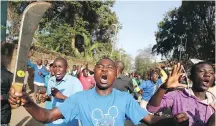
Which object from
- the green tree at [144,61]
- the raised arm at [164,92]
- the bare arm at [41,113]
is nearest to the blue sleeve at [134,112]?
the raised arm at [164,92]

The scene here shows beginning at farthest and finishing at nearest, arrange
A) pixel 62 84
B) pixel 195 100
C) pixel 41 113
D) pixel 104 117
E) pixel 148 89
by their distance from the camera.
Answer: pixel 148 89 < pixel 62 84 < pixel 195 100 < pixel 104 117 < pixel 41 113

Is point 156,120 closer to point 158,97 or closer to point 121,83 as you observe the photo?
point 158,97

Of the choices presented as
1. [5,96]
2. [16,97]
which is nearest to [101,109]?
[16,97]

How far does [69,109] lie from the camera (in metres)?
2.98

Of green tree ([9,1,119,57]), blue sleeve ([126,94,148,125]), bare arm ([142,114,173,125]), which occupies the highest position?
green tree ([9,1,119,57])

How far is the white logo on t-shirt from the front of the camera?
2920 mm

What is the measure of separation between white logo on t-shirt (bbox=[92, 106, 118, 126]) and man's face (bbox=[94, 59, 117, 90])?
0.25 meters

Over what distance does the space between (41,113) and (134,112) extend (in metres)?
0.85

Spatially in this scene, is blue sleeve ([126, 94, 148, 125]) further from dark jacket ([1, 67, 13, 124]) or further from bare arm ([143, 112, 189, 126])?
dark jacket ([1, 67, 13, 124])

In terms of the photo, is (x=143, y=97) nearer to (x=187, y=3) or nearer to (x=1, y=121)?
(x=1, y=121)

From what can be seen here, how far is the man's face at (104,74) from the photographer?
10.1 feet

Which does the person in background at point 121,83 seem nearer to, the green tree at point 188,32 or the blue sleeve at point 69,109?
the blue sleeve at point 69,109

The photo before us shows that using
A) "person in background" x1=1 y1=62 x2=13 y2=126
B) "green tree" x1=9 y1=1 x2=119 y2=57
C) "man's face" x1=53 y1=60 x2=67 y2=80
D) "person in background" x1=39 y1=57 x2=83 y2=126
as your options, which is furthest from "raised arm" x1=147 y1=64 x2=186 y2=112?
"green tree" x1=9 y1=1 x2=119 y2=57

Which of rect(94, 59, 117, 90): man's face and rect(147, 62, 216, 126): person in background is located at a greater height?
rect(94, 59, 117, 90): man's face
